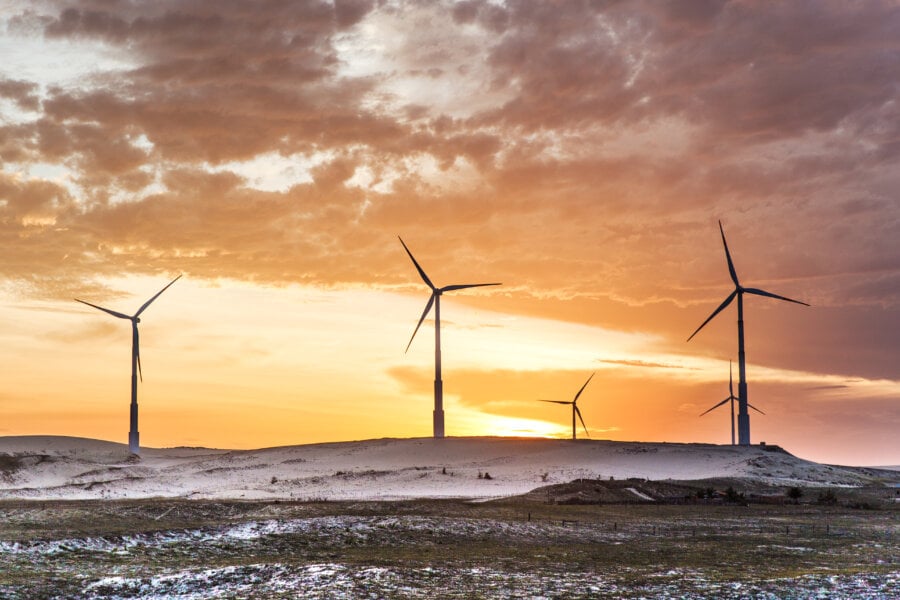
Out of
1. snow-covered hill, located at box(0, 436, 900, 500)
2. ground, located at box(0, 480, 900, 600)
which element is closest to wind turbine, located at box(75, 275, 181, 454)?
snow-covered hill, located at box(0, 436, 900, 500)

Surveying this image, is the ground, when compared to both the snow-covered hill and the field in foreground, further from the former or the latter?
the snow-covered hill

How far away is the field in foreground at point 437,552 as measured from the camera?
26.3 metres

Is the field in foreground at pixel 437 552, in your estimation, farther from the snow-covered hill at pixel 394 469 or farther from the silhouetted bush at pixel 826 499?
the snow-covered hill at pixel 394 469

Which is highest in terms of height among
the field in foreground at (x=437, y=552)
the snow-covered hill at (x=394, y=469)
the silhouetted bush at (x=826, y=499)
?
the snow-covered hill at (x=394, y=469)

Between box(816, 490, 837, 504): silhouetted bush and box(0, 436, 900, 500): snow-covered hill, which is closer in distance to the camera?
box(816, 490, 837, 504): silhouetted bush

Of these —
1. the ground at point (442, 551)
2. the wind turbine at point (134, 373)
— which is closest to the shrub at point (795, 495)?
the ground at point (442, 551)

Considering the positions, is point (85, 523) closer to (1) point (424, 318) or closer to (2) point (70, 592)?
(2) point (70, 592)

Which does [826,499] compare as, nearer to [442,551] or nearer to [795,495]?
[795,495]

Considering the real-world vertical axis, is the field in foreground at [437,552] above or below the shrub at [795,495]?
below

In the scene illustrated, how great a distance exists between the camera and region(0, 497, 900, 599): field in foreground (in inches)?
1037

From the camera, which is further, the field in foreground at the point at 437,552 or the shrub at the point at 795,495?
the shrub at the point at 795,495

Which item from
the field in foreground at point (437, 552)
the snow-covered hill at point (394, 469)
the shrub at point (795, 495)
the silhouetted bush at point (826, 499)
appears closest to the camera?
the field in foreground at point (437, 552)

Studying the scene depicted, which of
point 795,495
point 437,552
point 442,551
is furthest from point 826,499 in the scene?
point 437,552

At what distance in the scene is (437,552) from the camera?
34.0 m
